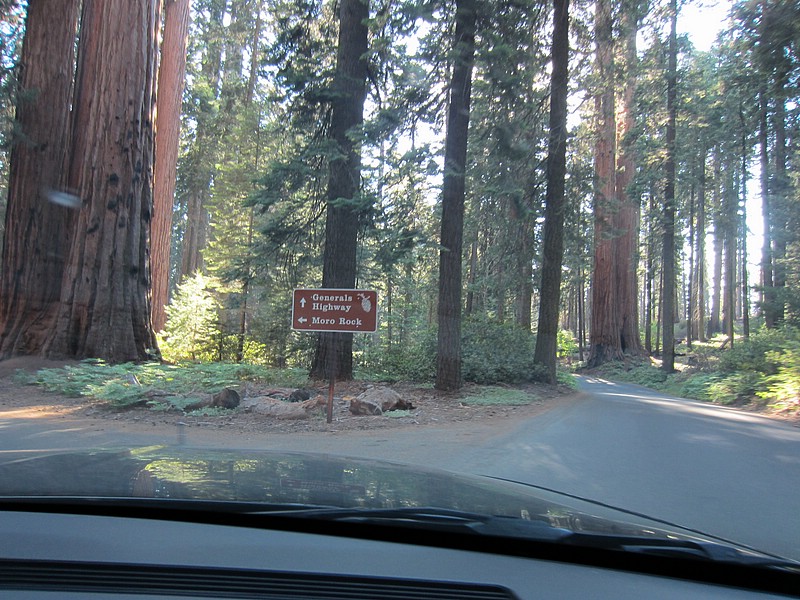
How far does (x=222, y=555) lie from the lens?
83.6 inches

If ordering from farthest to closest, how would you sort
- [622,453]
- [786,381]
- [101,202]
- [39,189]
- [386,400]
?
[39,189] → [101,202] → [786,381] → [386,400] → [622,453]

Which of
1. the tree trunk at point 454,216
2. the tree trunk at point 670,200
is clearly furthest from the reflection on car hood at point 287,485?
the tree trunk at point 670,200

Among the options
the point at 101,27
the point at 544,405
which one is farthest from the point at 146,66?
the point at 544,405

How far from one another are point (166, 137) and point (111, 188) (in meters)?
8.90

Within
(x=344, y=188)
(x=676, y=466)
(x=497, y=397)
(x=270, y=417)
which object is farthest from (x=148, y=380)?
(x=676, y=466)

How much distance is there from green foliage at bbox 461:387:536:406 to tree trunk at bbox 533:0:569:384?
3212mm

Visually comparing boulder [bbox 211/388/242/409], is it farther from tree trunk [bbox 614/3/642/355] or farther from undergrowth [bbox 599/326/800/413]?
tree trunk [bbox 614/3/642/355]

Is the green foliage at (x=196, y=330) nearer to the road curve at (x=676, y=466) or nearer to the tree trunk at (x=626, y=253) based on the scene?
the road curve at (x=676, y=466)

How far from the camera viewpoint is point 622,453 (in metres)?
8.06

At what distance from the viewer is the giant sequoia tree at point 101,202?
1547 centimetres

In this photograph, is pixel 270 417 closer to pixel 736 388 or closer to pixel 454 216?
pixel 454 216

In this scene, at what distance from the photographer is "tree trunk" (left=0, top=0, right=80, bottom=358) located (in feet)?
52.2

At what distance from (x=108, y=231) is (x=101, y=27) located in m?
5.90

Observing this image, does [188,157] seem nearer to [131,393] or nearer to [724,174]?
[131,393]
